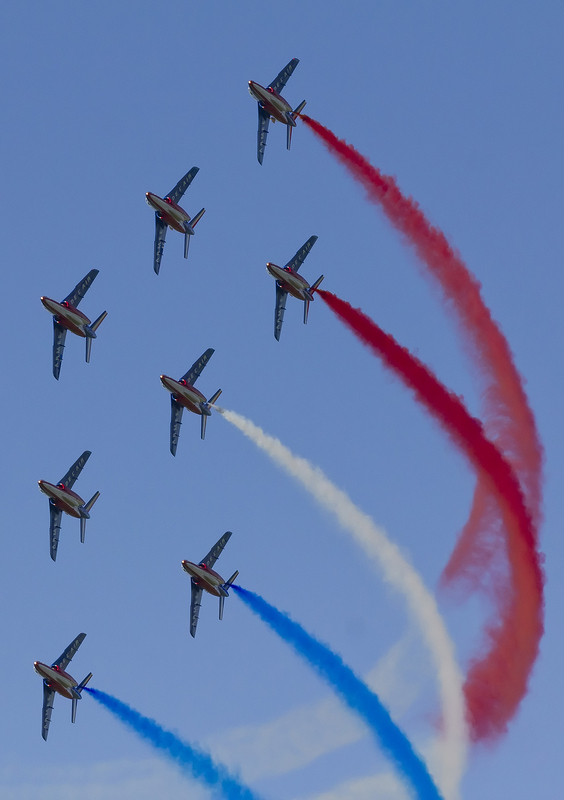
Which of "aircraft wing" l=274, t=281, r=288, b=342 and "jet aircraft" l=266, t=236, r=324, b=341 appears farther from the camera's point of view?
"aircraft wing" l=274, t=281, r=288, b=342

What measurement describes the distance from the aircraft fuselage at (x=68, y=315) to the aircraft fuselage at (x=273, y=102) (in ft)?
57.3

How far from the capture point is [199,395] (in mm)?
68625

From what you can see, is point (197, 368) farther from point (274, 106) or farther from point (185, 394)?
point (274, 106)

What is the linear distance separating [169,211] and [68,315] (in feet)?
30.1

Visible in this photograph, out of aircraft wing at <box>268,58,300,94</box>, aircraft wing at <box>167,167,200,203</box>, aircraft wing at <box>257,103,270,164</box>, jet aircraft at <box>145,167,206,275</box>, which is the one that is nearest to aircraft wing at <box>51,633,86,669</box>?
jet aircraft at <box>145,167,206,275</box>

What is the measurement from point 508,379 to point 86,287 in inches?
1106

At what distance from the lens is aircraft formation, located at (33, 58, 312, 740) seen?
225ft

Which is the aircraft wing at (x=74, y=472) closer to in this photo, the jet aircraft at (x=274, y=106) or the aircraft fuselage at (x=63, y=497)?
the aircraft fuselage at (x=63, y=497)

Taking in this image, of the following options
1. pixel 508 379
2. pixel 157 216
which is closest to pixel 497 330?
pixel 508 379

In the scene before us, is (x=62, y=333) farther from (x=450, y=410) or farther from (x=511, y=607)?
(x=511, y=607)

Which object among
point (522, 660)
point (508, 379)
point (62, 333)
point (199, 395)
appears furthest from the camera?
point (62, 333)

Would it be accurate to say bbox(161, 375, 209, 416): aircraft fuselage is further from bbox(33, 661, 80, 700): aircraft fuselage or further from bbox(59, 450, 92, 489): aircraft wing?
bbox(33, 661, 80, 700): aircraft fuselage

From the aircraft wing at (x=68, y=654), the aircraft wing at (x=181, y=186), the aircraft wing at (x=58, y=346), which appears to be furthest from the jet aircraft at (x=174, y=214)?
the aircraft wing at (x=68, y=654)

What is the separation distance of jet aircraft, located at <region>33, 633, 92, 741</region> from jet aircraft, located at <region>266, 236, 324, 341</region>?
991 inches
